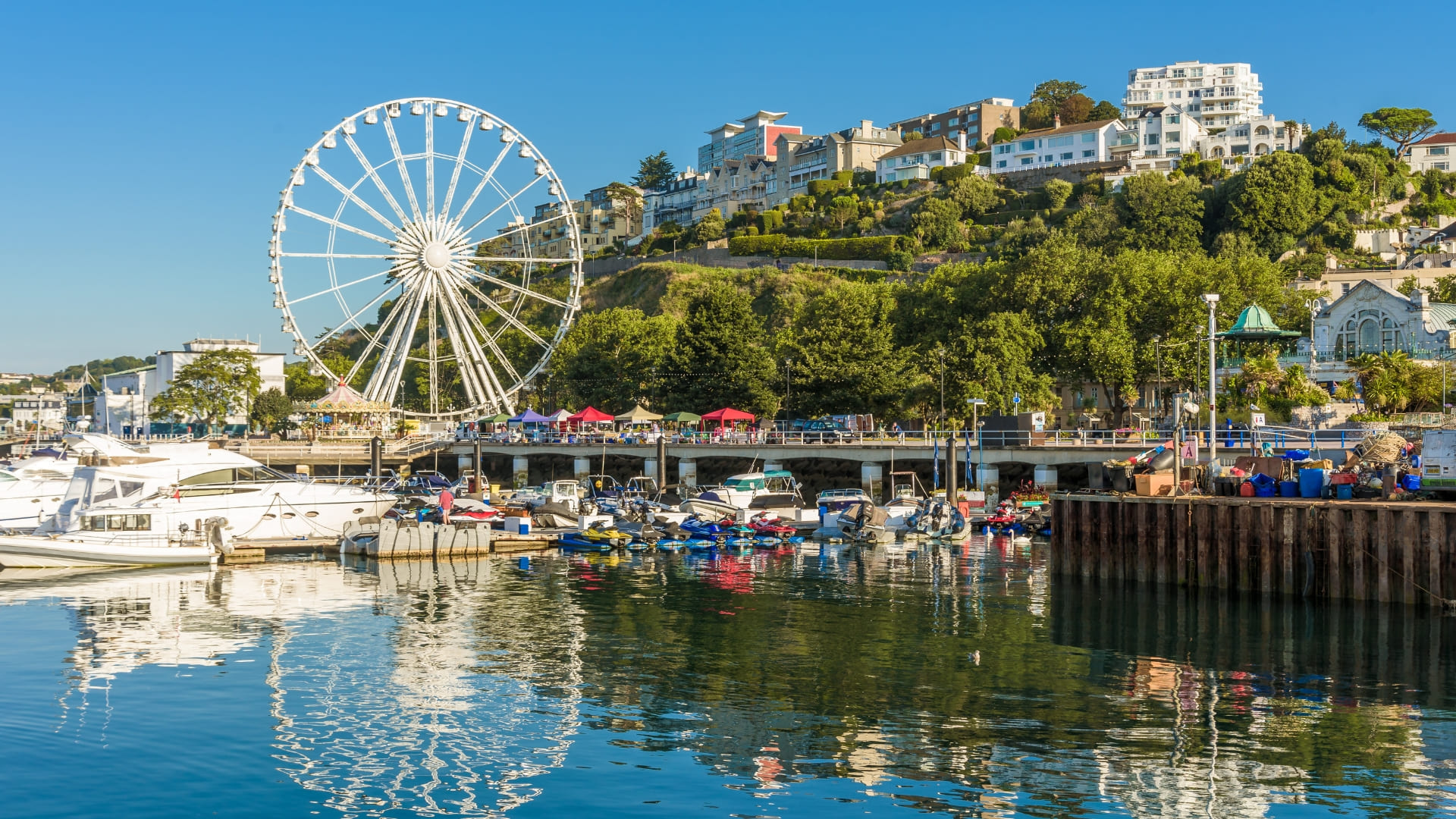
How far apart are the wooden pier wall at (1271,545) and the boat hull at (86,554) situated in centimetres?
3243

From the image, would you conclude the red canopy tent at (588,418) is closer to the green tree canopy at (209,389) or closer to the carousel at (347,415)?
the carousel at (347,415)

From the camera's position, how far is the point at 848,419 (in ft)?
274

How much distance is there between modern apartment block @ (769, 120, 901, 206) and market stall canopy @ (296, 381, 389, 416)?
96.6 metres

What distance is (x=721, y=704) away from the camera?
82.0ft

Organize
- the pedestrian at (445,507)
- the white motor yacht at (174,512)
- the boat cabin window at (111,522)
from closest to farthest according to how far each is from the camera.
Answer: the white motor yacht at (174,512) < the boat cabin window at (111,522) < the pedestrian at (445,507)

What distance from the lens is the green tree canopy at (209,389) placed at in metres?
135

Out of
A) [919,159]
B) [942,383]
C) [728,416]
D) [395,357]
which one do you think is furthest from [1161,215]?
[395,357]

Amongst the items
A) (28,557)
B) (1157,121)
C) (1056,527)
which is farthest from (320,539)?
(1157,121)

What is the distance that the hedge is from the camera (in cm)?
14988

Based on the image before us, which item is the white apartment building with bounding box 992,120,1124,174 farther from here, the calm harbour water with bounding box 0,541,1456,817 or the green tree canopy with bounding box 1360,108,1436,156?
the calm harbour water with bounding box 0,541,1456,817

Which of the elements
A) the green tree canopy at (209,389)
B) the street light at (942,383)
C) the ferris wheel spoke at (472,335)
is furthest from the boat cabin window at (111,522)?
the green tree canopy at (209,389)

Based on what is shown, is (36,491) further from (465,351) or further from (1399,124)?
(1399,124)

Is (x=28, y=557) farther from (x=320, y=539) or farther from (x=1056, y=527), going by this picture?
(x=1056, y=527)

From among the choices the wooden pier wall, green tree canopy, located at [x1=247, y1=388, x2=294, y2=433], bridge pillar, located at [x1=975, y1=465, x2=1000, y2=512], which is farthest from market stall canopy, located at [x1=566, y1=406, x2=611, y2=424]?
green tree canopy, located at [x1=247, y1=388, x2=294, y2=433]
